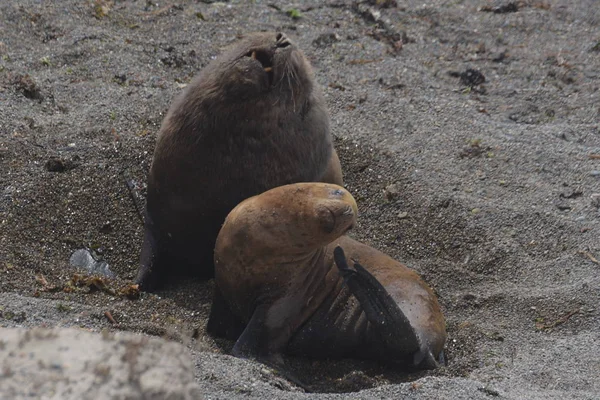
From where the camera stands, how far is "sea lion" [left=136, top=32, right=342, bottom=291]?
4727 mm

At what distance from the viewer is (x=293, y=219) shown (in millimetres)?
4254

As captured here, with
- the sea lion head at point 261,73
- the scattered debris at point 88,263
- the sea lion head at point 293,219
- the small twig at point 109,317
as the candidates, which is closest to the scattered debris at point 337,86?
the sea lion head at point 261,73

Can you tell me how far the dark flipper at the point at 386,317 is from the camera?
4355 millimetres

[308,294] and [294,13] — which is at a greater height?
[294,13]

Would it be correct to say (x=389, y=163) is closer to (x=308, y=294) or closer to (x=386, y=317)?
(x=308, y=294)

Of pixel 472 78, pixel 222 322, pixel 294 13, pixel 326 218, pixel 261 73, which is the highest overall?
pixel 261 73

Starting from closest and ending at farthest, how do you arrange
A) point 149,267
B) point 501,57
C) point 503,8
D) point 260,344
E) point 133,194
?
point 260,344
point 149,267
point 133,194
point 501,57
point 503,8

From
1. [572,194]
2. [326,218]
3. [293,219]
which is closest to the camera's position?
[326,218]

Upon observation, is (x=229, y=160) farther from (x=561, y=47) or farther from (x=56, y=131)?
(x=561, y=47)

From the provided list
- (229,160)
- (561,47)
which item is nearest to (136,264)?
(229,160)

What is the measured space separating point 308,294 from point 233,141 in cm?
88

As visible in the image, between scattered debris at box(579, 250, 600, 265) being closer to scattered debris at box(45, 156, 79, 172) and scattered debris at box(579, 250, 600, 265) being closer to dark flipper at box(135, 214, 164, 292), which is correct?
dark flipper at box(135, 214, 164, 292)

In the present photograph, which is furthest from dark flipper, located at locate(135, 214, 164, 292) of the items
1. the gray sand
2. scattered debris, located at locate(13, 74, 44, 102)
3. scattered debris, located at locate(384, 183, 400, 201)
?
scattered debris, located at locate(13, 74, 44, 102)

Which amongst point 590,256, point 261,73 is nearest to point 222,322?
point 261,73
